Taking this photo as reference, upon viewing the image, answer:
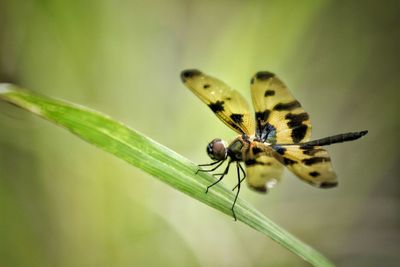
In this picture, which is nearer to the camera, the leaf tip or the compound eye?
the leaf tip

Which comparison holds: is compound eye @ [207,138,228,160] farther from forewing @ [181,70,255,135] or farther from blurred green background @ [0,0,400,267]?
blurred green background @ [0,0,400,267]

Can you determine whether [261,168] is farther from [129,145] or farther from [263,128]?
[129,145]

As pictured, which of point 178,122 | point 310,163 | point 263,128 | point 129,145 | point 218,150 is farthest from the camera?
point 178,122

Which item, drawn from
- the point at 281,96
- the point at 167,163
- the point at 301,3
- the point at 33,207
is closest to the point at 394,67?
the point at 301,3

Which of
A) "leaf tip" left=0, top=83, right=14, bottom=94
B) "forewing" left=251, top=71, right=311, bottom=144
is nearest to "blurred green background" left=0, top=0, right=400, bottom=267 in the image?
"forewing" left=251, top=71, right=311, bottom=144

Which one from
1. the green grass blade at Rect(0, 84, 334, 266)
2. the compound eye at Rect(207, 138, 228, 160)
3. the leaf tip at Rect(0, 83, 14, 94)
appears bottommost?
the leaf tip at Rect(0, 83, 14, 94)

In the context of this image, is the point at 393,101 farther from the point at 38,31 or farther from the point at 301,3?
the point at 38,31

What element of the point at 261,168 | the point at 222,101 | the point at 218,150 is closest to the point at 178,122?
the point at 222,101
